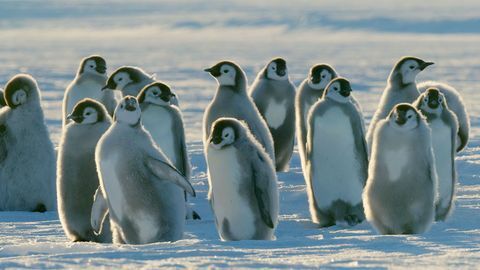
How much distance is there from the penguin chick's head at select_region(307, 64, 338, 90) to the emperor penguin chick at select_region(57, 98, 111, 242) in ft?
9.04

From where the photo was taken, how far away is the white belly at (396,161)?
230 inches

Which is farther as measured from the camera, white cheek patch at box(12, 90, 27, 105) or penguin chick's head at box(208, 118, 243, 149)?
white cheek patch at box(12, 90, 27, 105)

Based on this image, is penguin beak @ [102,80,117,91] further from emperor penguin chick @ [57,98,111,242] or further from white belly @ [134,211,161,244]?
white belly @ [134,211,161,244]

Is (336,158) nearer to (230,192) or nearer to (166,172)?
(230,192)

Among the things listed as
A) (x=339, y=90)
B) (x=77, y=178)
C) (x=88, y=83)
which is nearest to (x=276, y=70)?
(x=88, y=83)

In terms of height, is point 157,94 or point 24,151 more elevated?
point 157,94

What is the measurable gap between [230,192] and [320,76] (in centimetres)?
297

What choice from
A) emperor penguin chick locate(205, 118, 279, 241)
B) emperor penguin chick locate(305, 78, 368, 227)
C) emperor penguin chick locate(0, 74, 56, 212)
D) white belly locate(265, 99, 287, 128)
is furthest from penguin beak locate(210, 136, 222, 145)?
white belly locate(265, 99, 287, 128)

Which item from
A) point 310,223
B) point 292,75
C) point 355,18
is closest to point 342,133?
point 310,223

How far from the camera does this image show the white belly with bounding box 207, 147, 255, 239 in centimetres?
570

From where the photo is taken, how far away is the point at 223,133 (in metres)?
5.67

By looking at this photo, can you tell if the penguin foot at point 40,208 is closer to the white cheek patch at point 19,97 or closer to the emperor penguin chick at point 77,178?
the white cheek patch at point 19,97

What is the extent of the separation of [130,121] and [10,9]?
4648cm

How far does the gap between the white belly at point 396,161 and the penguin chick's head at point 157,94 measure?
177 cm
